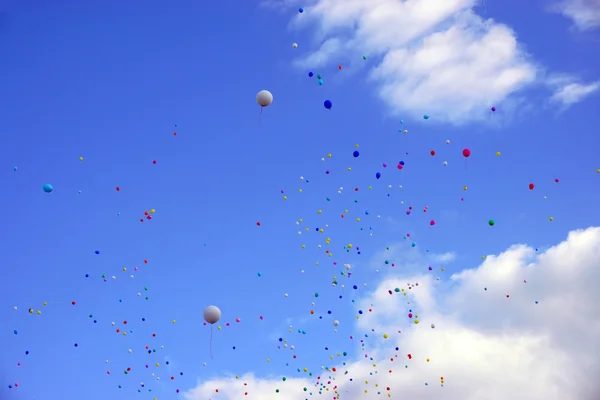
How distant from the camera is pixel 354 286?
2116 centimetres

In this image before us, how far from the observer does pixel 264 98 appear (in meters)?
17.1

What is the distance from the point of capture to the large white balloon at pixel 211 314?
1744 cm

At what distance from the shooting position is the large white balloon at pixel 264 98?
56.0ft

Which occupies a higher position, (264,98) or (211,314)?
(264,98)

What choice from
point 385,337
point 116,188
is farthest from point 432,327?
point 116,188

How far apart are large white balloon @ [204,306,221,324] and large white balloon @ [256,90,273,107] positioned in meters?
5.38

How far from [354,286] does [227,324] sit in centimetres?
410

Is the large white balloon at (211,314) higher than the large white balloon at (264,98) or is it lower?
lower

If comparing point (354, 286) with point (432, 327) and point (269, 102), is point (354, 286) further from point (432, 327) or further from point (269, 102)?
point (269, 102)

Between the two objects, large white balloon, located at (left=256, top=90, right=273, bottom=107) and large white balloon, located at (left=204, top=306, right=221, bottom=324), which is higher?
large white balloon, located at (left=256, top=90, right=273, bottom=107)

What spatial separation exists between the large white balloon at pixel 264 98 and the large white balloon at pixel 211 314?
5377 millimetres

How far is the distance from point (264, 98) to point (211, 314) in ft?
18.7

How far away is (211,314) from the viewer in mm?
17438

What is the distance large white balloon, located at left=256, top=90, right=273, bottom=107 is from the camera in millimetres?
17062
